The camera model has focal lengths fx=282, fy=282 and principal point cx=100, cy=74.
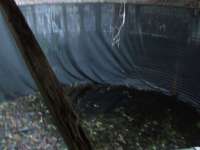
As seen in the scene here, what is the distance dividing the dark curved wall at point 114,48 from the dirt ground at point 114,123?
0.31 metres

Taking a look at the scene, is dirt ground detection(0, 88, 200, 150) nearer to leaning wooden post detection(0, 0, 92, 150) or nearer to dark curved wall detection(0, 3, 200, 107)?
dark curved wall detection(0, 3, 200, 107)

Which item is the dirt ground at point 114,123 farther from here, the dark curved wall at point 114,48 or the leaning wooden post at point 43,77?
the leaning wooden post at point 43,77

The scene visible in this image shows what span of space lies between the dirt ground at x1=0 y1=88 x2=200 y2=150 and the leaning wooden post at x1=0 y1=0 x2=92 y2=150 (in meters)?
1.39

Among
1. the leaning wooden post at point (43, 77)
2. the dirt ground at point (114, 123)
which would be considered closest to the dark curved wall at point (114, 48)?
the dirt ground at point (114, 123)

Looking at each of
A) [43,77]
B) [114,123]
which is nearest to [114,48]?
[114,123]

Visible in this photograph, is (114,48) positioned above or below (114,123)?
above

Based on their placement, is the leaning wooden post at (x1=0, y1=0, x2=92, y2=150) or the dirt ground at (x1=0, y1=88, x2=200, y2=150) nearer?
the leaning wooden post at (x1=0, y1=0, x2=92, y2=150)

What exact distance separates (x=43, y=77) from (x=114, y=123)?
2.32 meters

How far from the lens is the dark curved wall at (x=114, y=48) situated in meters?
3.80

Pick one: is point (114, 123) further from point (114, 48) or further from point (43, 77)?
point (43, 77)

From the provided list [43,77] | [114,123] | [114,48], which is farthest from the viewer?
[114,48]

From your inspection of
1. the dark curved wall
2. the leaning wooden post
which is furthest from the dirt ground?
the leaning wooden post

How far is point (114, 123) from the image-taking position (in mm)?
3275

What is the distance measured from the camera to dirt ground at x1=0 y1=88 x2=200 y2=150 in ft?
9.25
